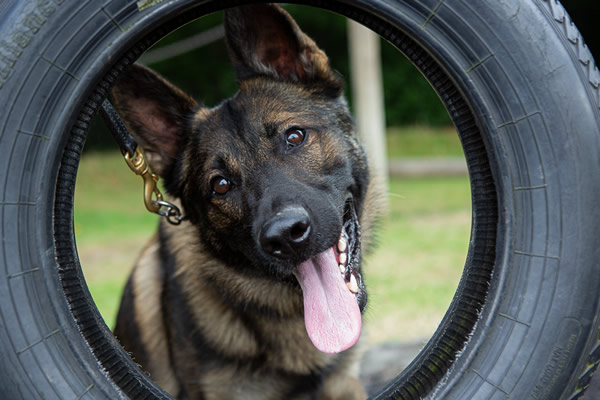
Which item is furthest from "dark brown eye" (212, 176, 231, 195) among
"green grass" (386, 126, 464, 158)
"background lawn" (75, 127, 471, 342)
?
"green grass" (386, 126, 464, 158)

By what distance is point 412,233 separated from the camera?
6766mm

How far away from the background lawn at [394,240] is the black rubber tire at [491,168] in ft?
3.32

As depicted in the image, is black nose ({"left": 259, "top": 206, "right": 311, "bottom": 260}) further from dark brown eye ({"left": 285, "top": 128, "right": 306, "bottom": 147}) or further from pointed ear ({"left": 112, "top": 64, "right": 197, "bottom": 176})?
pointed ear ({"left": 112, "top": 64, "right": 197, "bottom": 176})

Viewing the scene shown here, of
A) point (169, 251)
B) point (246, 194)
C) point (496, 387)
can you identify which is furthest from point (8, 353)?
point (169, 251)

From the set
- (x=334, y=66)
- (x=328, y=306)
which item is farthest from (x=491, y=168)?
(x=334, y=66)

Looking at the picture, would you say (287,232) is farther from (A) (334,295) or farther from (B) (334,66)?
(B) (334,66)

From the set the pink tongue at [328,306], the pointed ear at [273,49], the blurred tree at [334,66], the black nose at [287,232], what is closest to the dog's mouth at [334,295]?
the pink tongue at [328,306]

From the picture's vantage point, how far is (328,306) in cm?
203

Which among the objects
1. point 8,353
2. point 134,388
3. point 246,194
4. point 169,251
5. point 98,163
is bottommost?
point 134,388

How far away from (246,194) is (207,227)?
0.33 m

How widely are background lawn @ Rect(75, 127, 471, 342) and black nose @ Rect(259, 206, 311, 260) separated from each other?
57cm

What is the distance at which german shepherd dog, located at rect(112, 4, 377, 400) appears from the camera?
6.96ft

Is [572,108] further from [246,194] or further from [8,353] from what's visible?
[8,353]

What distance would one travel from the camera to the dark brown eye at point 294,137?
7.47 ft
